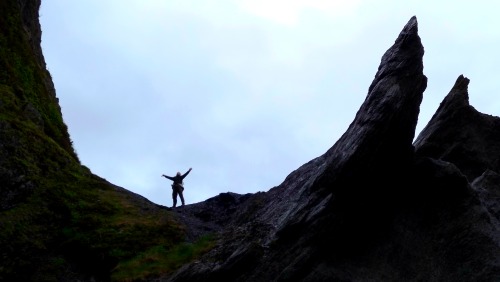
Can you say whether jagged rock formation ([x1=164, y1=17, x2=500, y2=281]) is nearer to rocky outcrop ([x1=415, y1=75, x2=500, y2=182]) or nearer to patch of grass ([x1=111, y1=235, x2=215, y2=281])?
patch of grass ([x1=111, y1=235, x2=215, y2=281])

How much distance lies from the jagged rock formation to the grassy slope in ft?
17.1

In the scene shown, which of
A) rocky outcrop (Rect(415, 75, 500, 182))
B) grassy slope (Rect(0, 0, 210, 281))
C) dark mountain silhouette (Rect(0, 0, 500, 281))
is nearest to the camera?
dark mountain silhouette (Rect(0, 0, 500, 281))

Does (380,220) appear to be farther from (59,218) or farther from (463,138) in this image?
(59,218)

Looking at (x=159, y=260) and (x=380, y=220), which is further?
(x=159, y=260)

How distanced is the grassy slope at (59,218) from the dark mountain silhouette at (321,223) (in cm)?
9

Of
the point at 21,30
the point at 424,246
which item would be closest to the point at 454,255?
the point at 424,246

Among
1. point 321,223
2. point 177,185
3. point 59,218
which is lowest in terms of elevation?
point 321,223

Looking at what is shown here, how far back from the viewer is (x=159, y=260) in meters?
37.0

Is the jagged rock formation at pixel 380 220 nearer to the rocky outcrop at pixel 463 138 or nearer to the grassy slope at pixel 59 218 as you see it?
the grassy slope at pixel 59 218

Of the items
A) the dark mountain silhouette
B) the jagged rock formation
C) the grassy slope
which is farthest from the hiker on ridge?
the jagged rock formation

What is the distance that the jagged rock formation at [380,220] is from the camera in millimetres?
32375

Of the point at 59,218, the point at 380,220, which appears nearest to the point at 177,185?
the point at 59,218

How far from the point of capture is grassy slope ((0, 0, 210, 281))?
35.7 m

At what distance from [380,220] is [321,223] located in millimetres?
4331
